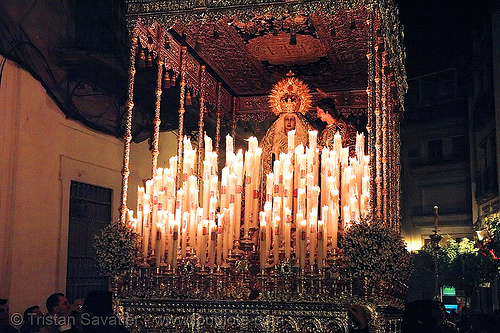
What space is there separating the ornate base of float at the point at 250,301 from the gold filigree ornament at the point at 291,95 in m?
3.00

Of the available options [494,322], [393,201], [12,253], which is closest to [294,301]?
[494,322]

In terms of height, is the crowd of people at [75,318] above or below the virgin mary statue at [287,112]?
below

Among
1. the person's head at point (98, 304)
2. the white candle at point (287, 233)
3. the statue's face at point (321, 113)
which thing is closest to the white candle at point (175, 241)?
the white candle at point (287, 233)

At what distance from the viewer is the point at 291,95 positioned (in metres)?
9.05

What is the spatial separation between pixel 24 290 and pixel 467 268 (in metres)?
10.1

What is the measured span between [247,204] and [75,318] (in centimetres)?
220

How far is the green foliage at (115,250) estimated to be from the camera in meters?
6.76

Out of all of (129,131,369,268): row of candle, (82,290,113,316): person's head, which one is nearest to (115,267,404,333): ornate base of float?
(129,131,369,268): row of candle

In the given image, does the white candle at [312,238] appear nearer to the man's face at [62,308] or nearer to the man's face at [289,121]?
the man's face at [62,308]

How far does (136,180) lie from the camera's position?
1173 cm

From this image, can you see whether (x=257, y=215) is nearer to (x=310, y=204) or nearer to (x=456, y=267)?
(x=310, y=204)

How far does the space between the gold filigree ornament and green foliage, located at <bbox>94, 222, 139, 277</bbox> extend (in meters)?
3.20

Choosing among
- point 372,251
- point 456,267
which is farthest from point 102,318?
point 456,267

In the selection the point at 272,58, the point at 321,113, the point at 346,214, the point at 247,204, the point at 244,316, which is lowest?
the point at 244,316
